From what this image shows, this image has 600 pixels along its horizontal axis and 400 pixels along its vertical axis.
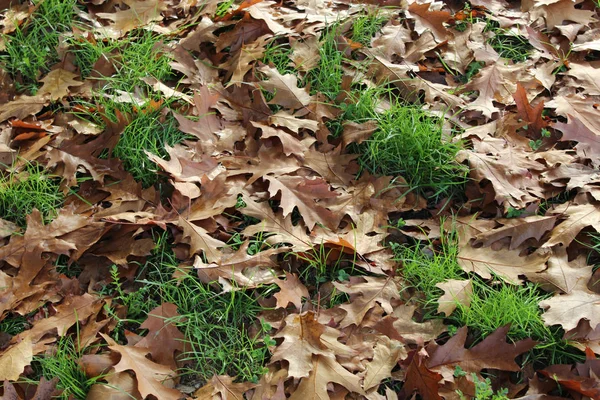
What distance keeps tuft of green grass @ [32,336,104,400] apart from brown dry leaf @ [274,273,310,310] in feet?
2.20

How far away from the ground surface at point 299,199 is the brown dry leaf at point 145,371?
0.5 inches

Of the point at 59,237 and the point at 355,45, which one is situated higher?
the point at 355,45

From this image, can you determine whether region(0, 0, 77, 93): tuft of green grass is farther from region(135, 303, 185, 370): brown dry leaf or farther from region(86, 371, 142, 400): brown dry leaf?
region(86, 371, 142, 400): brown dry leaf

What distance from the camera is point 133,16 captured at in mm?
3295

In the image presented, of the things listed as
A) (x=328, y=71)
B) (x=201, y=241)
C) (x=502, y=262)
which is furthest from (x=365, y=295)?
(x=328, y=71)

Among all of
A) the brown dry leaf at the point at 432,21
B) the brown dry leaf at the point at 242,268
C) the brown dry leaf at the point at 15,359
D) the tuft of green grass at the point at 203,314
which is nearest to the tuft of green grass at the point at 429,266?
the brown dry leaf at the point at 242,268

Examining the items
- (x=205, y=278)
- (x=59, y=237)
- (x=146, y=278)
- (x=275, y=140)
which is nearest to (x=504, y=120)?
(x=275, y=140)

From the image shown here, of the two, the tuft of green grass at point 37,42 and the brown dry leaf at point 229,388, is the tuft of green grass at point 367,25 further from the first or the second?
the brown dry leaf at point 229,388

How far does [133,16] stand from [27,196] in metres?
1.15

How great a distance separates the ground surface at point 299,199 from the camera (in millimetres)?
2199

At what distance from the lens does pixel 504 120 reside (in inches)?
111

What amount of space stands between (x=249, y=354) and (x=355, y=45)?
63.9 inches

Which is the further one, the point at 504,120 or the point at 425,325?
the point at 504,120

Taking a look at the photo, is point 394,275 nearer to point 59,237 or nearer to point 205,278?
point 205,278
